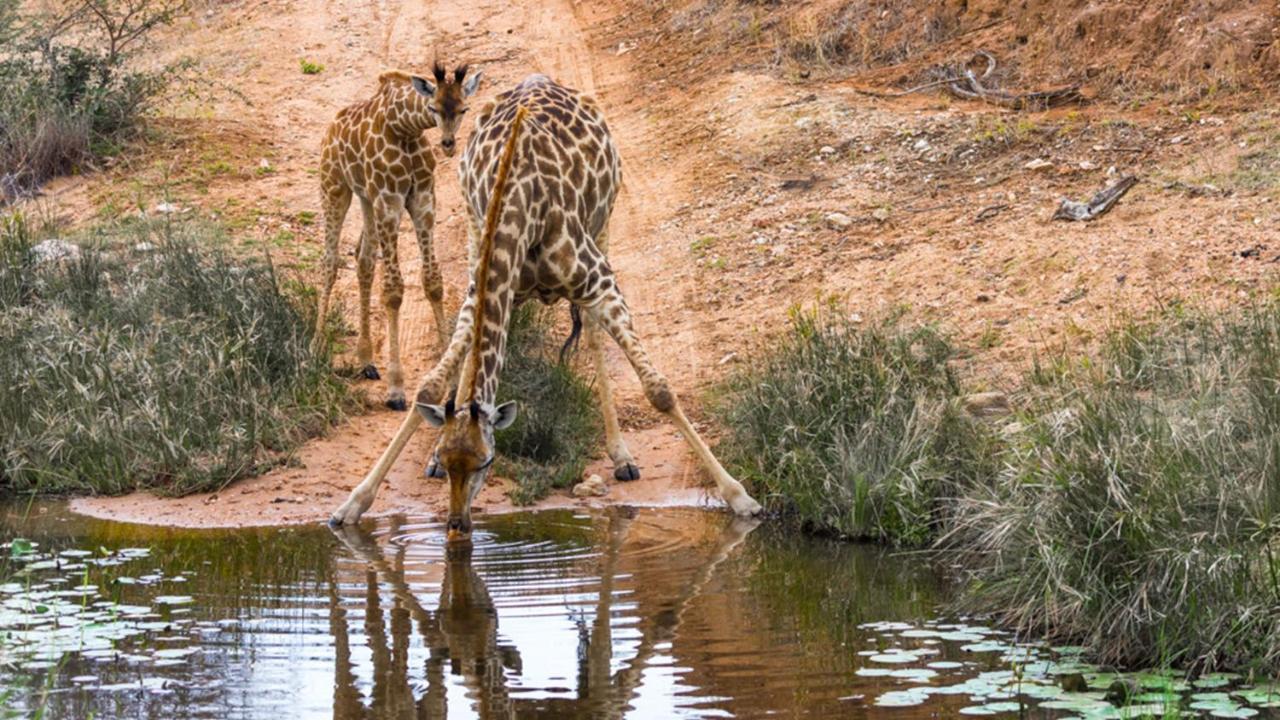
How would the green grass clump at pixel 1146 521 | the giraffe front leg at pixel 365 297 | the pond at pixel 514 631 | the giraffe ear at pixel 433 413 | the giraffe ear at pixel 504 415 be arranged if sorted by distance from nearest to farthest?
the pond at pixel 514 631 → the green grass clump at pixel 1146 521 → the giraffe ear at pixel 433 413 → the giraffe ear at pixel 504 415 → the giraffe front leg at pixel 365 297

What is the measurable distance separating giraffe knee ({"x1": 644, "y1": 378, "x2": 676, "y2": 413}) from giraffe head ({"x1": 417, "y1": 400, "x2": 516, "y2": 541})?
50.8 inches

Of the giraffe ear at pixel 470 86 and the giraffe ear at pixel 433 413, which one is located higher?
the giraffe ear at pixel 470 86

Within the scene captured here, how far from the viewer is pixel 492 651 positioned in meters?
7.09

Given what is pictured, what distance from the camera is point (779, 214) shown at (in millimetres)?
14227

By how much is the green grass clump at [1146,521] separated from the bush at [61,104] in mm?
11487

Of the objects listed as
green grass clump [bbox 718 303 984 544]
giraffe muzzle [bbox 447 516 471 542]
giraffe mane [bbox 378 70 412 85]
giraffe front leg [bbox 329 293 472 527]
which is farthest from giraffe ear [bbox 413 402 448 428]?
giraffe mane [bbox 378 70 412 85]

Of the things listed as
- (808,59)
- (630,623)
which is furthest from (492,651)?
(808,59)

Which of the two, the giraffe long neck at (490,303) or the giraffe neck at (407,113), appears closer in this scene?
the giraffe long neck at (490,303)

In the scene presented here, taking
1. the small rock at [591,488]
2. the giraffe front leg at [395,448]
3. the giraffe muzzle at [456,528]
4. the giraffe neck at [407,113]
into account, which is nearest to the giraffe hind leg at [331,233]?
the giraffe neck at [407,113]

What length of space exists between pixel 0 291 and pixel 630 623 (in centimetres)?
683

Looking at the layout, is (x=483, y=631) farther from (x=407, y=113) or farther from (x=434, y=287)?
(x=407, y=113)

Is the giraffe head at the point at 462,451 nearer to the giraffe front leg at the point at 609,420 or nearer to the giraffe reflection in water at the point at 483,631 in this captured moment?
the giraffe reflection in water at the point at 483,631

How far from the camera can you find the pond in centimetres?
625

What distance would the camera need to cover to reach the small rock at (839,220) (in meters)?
13.6
